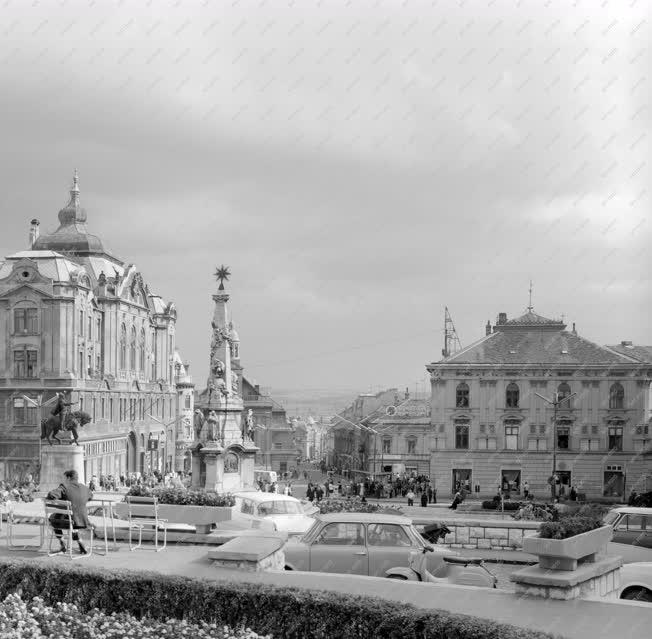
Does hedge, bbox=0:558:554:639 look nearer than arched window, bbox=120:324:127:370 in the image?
Yes

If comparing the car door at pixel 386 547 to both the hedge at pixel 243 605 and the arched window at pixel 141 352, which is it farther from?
the arched window at pixel 141 352

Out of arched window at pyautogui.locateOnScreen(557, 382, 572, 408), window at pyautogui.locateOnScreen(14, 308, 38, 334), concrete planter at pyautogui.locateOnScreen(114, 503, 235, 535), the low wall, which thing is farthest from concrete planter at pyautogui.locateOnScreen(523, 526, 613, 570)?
window at pyautogui.locateOnScreen(14, 308, 38, 334)

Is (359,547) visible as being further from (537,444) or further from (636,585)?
(537,444)

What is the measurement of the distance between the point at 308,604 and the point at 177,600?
1.82 metres

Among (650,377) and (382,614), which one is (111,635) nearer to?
(382,614)

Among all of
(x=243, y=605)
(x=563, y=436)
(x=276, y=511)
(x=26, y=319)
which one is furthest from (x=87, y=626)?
(x=26, y=319)

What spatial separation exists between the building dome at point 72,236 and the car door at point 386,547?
7283 cm

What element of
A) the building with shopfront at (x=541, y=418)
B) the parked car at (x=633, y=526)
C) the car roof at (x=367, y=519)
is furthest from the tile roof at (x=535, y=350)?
the car roof at (x=367, y=519)

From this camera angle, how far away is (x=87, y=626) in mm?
11680

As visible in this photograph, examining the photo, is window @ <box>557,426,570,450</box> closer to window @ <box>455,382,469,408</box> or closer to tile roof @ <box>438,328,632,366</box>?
tile roof @ <box>438,328,632,366</box>

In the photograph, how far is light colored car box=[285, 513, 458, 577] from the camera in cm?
1435

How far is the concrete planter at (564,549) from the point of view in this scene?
462 inches

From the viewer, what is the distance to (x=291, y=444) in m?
127

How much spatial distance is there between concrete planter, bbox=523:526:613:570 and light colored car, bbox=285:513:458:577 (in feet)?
8.37
